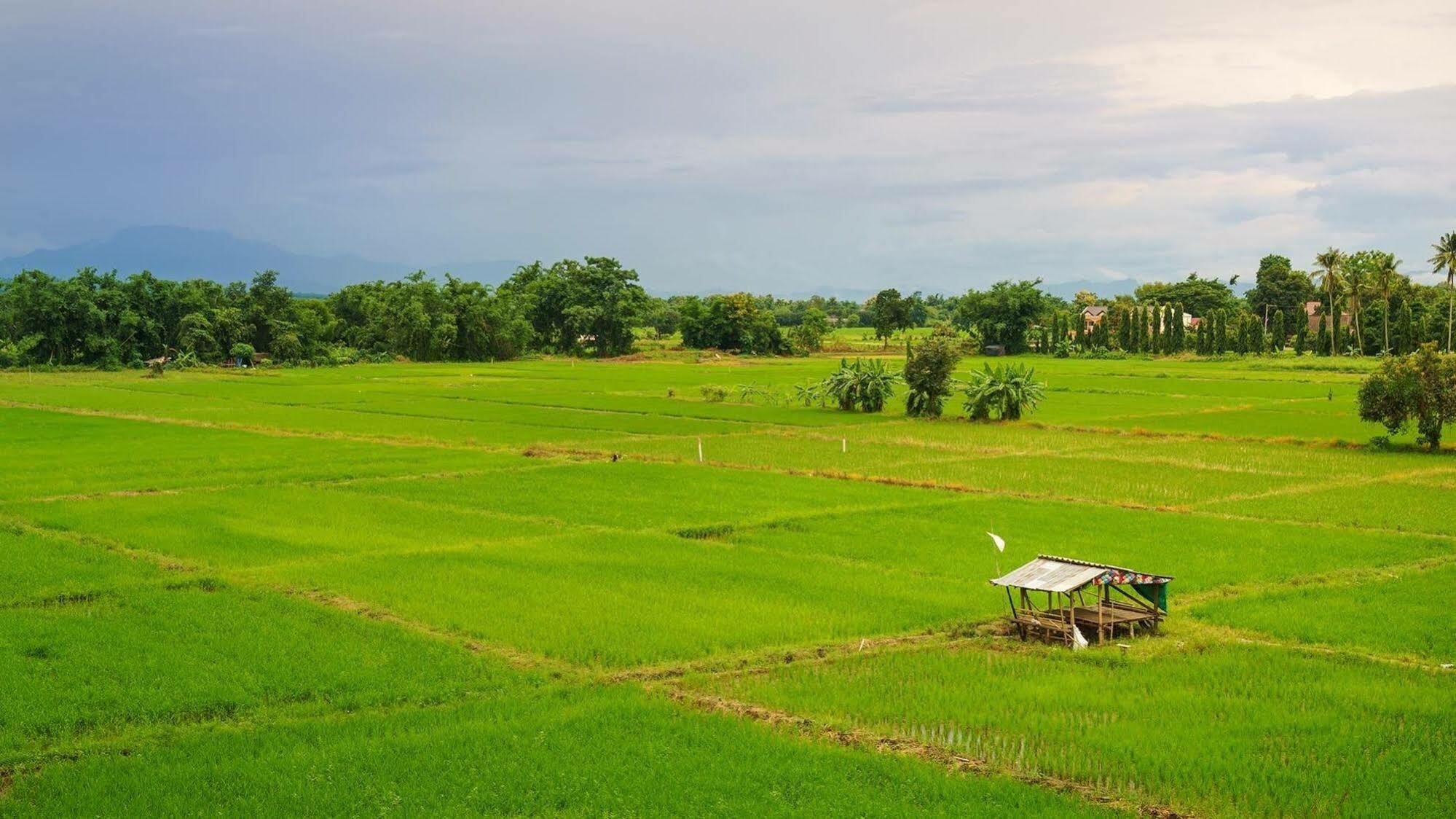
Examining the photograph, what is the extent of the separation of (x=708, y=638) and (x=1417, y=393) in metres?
23.8

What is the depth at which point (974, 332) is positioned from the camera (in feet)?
312

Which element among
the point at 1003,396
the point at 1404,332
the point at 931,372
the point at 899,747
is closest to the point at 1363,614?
the point at 899,747

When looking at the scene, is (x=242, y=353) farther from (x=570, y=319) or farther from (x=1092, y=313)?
(x=1092, y=313)

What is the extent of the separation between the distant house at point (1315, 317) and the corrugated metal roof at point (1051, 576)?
3360 inches

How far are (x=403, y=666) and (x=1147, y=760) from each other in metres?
6.82

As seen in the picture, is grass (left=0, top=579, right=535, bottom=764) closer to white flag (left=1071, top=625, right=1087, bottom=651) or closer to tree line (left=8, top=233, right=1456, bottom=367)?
white flag (left=1071, top=625, right=1087, bottom=651)

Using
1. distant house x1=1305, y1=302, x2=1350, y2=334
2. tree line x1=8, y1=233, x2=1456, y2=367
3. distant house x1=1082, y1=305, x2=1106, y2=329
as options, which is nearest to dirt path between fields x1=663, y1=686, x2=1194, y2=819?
tree line x1=8, y1=233, x2=1456, y2=367

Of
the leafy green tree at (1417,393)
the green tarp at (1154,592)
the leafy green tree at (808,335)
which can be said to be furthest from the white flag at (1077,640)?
the leafy green tree at (808,335)

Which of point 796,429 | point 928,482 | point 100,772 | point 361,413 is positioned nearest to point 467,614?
point 100,772

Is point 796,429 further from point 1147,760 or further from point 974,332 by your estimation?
point 974,332

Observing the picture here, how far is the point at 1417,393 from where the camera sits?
96.4 feet

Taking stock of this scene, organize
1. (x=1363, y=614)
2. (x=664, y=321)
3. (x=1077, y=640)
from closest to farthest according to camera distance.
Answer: (x=1077, y=640) → (x=1363, y=614) → (x=664, y=321)

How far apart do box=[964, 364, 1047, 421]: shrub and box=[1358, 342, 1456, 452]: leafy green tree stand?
10.2 m

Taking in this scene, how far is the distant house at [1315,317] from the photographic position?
92.9 meters
